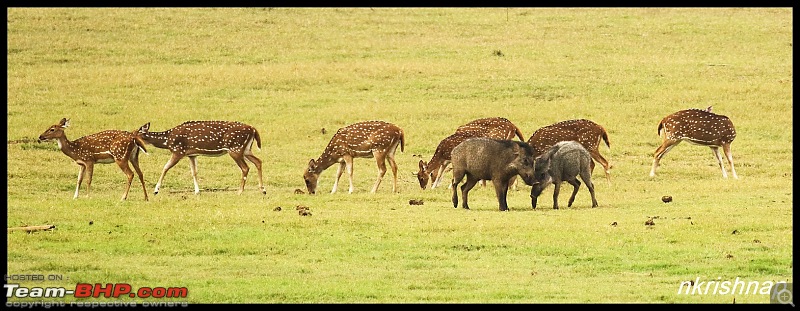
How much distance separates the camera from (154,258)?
17.1 meters

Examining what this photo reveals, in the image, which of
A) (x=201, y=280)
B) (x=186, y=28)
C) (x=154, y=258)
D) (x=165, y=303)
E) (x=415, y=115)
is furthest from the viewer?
(x=186, y=28)

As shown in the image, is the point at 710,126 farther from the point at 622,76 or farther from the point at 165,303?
the point at 165,303

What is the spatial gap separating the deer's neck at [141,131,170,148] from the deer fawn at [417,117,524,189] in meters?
→ 4.61

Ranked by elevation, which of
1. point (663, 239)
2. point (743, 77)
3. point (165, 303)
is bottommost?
point (743, 77)

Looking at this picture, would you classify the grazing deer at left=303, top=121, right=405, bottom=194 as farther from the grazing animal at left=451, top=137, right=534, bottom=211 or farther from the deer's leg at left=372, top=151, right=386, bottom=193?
the grazing animal at left=451, top=137, right=534, bottom=211

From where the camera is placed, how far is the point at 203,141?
79.2 feet

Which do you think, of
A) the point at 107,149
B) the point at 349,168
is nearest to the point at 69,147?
the point at 107,149

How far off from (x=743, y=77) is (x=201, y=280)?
24.2 meters

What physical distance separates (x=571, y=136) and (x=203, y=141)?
660 cm

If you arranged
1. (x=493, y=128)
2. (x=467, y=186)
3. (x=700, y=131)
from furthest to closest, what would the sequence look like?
(x=700, y=131)
(x=493, y=128)
(x=467, y=186)

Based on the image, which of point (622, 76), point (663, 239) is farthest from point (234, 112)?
point (663, 239)

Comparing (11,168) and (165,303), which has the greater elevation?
(165,303)

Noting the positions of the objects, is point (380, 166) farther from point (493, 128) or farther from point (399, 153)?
point (399, 153)

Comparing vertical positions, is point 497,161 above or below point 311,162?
above
